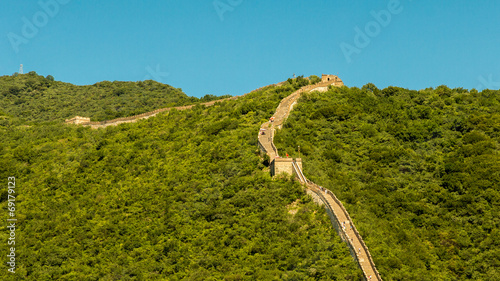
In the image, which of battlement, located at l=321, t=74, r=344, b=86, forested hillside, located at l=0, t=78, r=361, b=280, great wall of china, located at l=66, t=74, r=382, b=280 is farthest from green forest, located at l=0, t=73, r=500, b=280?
battlement, located at l=321, t=74, r=344, b=86

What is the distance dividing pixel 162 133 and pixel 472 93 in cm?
3064

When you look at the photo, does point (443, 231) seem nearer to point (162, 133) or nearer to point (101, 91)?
point (162, 133)

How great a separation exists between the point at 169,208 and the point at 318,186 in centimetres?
1116

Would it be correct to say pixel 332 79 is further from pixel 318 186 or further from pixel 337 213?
pixel 337 213

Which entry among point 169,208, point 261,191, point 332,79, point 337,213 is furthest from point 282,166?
point 332,79

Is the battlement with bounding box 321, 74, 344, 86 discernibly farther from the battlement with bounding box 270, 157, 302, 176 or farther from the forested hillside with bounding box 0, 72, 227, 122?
the battlement with bounding box 270, 157, 302, 176

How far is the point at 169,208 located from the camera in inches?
1880

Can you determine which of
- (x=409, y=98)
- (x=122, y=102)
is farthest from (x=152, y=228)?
A: (x=122, y=102)

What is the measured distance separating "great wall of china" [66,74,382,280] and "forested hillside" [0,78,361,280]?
61 centimetres

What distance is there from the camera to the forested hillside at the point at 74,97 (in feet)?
323

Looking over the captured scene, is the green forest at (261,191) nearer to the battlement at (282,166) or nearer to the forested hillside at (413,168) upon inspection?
the forested hillside at (413,168)

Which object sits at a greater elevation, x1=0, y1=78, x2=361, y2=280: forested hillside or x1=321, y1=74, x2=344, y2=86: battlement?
x1=321, y1=74, x2=344, y2=86: battlement

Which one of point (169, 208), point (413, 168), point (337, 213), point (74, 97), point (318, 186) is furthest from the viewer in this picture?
point (74, 97)

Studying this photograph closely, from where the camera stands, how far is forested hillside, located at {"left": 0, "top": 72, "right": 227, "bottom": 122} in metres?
98.6
